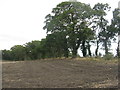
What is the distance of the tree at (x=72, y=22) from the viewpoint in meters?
42.4

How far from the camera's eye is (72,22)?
43188 mm

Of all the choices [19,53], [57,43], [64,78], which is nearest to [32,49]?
[19,53]

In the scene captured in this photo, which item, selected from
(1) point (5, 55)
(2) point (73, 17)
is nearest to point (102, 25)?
(2) point (73, 17)

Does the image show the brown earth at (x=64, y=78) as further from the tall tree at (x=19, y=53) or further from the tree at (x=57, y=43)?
the tall tree at (x=19, y=53)

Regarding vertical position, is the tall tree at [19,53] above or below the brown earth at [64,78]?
above

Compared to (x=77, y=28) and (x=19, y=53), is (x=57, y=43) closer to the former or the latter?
(x=77, y=28)

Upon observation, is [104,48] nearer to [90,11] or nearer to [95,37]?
[95,37]

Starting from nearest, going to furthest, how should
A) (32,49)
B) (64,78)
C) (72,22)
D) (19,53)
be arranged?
1. (64,78)
2. (72,22)
3. (32,49)
4. (19,53)

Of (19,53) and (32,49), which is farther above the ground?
(32,49)

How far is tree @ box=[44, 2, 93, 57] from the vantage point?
4238 centimetres

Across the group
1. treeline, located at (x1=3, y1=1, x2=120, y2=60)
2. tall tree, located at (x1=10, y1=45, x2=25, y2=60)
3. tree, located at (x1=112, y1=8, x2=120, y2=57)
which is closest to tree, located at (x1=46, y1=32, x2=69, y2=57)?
treeline, located at (x1=3, y1=1, x2=120, y2=60)

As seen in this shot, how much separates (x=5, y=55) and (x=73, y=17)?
117ft

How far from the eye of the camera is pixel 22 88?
10.2 metres

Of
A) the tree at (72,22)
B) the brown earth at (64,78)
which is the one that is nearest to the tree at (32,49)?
the tree at (72,22)
